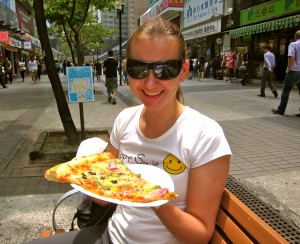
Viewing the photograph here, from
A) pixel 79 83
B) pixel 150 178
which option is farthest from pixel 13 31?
pixel 150 178

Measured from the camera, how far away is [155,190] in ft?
4.18

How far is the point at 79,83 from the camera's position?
5492 mm

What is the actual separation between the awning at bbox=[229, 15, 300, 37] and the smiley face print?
1332 centimetres

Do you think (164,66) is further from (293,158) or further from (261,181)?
(293,158)

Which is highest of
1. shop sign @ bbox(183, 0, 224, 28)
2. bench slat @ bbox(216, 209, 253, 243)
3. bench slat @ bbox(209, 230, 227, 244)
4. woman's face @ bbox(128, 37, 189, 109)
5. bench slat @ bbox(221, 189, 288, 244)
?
shop sign @ bbox(183, 0, 224, 28)

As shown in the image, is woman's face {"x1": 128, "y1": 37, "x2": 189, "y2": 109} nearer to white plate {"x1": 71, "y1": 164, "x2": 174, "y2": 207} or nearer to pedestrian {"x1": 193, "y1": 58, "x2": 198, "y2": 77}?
white plate {"x1": 71, "y1": 164, "x2": 174, "y2": 207}

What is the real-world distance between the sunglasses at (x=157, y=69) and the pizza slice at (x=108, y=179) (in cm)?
46

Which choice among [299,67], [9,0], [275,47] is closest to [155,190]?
[299,67]

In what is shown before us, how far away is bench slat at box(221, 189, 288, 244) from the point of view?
1.27 m

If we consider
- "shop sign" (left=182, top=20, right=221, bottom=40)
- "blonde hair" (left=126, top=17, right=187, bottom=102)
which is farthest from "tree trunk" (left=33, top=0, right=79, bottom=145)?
"shop sign" (left=182, top=20, right=221, bottom=40)

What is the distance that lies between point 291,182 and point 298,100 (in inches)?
291

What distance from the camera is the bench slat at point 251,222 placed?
4.16ft

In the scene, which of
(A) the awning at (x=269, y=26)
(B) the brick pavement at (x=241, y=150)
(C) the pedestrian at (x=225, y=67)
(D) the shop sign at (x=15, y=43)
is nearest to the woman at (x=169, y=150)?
(B) the brick pavement at (x=241, y=150)

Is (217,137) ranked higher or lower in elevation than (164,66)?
lower
